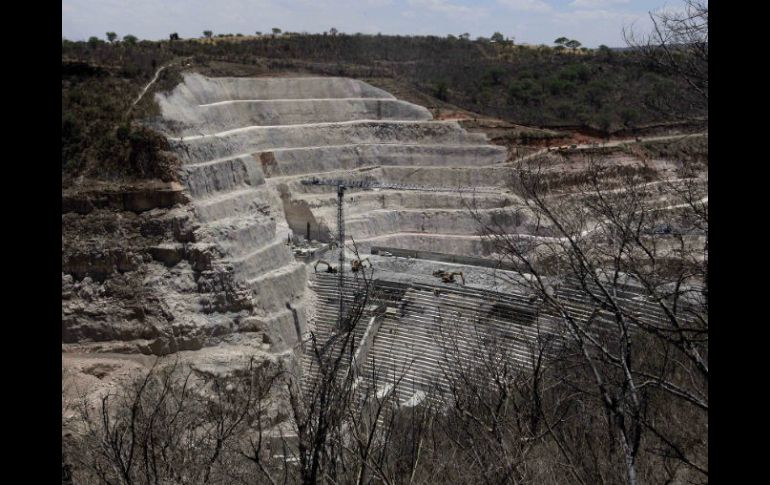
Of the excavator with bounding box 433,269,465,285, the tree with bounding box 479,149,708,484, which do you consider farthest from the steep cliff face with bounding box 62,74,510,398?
the tree with bounding box 479,149,708,484

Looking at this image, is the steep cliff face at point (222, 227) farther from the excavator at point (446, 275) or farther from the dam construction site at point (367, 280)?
the excavator at point (446, 275)

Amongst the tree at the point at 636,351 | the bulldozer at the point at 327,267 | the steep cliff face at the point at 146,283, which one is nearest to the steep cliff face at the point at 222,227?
the steep cliff face at the point at 146,283

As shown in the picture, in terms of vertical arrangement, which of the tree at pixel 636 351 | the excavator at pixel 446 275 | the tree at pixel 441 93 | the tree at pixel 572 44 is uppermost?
the tree at pixel 572 44

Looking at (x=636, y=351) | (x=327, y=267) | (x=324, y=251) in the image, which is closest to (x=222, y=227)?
(x=327, y=267)

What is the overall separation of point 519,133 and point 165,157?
22.7m

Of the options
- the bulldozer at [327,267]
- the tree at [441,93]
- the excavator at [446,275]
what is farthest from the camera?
the tree at [441,93]

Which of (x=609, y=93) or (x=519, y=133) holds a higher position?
(x=609, y=93)

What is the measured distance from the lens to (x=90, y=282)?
24406 mm

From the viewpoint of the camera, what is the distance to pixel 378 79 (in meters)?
49.7

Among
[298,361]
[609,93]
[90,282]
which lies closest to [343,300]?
[298,361]

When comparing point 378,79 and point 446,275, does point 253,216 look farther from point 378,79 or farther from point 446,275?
→ point 378,79

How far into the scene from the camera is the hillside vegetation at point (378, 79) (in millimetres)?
26875
